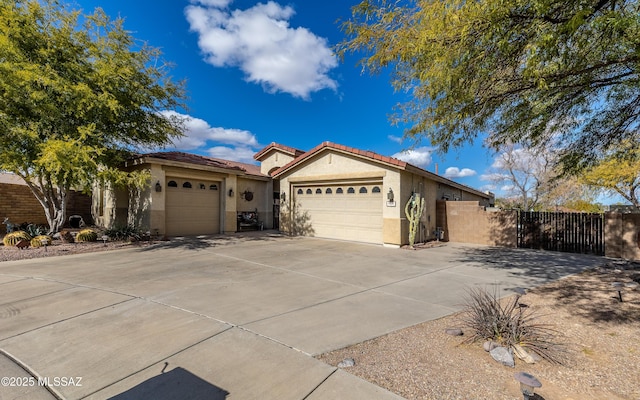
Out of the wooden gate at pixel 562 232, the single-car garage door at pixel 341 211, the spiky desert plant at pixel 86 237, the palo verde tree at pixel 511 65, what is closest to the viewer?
the palo verde tree at pixel 511 65

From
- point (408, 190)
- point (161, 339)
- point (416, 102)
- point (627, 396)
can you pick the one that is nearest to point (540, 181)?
point (408, 190)

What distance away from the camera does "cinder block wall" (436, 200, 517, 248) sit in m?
12.5

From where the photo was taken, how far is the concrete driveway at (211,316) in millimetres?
2682

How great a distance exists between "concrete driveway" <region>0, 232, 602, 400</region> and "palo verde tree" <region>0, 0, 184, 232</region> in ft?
11.4

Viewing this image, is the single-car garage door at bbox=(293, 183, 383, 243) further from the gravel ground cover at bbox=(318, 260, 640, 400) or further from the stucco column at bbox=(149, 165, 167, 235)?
the gravel ground cover at bbox=(318, 260, 640, 400)

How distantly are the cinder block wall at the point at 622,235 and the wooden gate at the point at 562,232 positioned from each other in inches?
14.9

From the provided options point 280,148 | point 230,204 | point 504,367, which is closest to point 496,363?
point 504,367

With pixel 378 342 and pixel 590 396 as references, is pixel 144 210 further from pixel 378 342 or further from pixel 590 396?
pixel 590 396

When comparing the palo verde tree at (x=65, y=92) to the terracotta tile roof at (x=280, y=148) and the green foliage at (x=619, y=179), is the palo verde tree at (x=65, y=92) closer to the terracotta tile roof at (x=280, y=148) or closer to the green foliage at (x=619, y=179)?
the terracotta tile roof at (x=280, y=148)

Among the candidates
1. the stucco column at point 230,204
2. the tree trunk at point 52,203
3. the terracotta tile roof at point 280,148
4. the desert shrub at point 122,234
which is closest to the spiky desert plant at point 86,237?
the desert shrub at point 122,234

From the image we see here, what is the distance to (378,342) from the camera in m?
3.49

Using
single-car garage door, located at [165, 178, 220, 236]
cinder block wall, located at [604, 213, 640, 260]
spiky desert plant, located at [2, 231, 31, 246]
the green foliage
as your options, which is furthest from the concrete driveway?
the green foliage

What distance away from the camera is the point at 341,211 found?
1347 cm

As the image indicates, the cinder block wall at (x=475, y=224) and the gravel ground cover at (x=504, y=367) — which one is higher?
the cinder block wall at (x=475, y=224)
